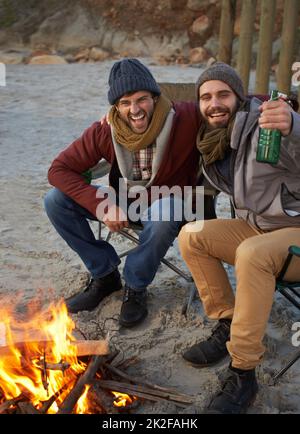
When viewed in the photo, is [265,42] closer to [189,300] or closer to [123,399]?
[189,300]

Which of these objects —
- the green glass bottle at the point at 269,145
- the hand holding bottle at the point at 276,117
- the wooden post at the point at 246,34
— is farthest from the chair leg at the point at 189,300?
the wooden post at the point at 246,34

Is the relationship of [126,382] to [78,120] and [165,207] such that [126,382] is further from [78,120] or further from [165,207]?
[78,120]

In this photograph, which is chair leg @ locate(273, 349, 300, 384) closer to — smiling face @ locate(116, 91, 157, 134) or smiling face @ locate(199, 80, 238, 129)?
smiling face @ locate(199, 80, 238, 129)

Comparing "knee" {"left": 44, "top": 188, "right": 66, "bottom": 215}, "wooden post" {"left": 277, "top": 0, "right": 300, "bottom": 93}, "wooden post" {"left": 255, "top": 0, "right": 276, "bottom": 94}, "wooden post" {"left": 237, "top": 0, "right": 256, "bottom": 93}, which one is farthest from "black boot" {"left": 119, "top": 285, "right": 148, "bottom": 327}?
"wooden post" {"left": 237, "top": 0, "right": 256, "bottom": 93}

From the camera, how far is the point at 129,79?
3.13 meters

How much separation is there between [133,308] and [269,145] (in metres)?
1.32

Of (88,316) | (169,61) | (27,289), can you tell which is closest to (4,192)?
(27,289)

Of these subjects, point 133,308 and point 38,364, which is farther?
point 133,308

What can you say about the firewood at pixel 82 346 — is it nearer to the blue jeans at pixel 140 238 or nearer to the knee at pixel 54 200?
the blue jeans at pixel 140 238

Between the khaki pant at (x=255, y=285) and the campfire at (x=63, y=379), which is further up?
the khaki pant at (x=255, y=285)

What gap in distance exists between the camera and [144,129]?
3248 millimetres

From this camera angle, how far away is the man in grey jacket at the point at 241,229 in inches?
101

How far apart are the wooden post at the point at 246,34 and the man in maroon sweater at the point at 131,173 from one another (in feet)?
15.0

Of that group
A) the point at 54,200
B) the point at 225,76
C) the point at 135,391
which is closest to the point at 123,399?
the point at 135,391
